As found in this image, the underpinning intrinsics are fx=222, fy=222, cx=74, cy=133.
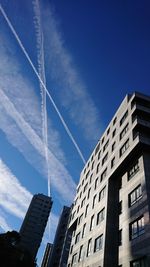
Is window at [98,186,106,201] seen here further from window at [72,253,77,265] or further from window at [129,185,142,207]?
window at [72,253,77,265]

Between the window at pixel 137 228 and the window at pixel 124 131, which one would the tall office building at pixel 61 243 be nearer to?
the window at pixel 124 131

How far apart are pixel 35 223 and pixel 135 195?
112 metres

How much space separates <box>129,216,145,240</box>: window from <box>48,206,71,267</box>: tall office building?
175ft

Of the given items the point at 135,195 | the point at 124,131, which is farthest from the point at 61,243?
the point at 135,195

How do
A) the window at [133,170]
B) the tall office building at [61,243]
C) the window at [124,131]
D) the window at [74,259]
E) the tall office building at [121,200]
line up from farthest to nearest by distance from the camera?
the tall office building at [61,243], the window at [74,259], the window at [124,131], the window at [133,170], the tall office building at [121,200]

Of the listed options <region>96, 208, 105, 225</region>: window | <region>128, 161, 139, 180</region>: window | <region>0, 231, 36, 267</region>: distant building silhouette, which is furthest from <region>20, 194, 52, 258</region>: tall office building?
<region>128, 161, 139, 180</region>: window

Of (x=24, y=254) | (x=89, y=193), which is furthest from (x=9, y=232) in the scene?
(x=89, y=193)

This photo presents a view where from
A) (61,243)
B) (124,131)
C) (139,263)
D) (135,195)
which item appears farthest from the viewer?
(61,243)

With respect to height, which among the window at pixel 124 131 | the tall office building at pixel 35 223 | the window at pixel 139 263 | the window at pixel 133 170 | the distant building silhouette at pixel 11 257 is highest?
the tall office building at pixel 35 223

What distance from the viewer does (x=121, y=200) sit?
87.5ft

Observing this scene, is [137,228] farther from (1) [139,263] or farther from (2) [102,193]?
(2) [102,193]

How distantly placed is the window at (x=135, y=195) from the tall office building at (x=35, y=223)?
9901 centimetres

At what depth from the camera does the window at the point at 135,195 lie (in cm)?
2273

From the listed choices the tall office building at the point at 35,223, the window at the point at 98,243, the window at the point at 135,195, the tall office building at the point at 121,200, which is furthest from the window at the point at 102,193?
the tall office building at the point at 35,223
